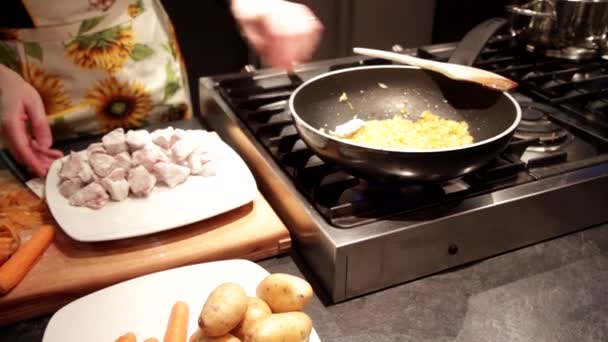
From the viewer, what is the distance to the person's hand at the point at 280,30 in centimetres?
109

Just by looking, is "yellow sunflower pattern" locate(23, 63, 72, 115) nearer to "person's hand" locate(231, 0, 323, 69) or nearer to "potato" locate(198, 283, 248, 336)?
"person's hand" locate(231, 0, 323, 69)

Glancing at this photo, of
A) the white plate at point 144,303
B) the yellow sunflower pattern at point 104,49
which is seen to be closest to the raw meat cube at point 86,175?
the white plate at point 144,303

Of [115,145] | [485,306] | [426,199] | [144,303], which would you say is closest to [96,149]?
[115,145]

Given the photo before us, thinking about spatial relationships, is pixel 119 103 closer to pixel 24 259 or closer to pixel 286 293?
pixel 24 259

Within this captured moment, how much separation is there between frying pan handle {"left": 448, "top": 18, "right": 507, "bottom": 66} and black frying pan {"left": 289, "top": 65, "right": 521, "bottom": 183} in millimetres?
111

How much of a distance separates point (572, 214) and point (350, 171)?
392 mm

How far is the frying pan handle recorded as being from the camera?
3.89 feet

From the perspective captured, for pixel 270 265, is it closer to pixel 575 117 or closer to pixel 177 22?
pixel 575 117

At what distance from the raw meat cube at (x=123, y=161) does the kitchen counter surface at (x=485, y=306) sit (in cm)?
29

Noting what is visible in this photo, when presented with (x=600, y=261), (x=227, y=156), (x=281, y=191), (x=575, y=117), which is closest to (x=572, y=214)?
(x=600, y=261)

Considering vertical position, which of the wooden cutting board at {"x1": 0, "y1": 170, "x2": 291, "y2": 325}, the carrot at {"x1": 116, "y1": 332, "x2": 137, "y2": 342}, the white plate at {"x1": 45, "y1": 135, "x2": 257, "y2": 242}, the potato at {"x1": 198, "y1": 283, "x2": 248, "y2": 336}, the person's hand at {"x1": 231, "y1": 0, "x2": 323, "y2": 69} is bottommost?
the wooden cutting board at {"x1": 0, "y1": 170, "x2": 291, "y2": 325}

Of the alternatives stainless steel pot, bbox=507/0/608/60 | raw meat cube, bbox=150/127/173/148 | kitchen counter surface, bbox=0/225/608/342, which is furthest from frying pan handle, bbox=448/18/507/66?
raw meat cube, bbox=150/127/173/148

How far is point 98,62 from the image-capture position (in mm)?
1357

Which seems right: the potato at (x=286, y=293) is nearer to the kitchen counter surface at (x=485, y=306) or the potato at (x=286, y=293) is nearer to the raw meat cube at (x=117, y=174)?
the kitchen counter surface at (x=485, y=306)
